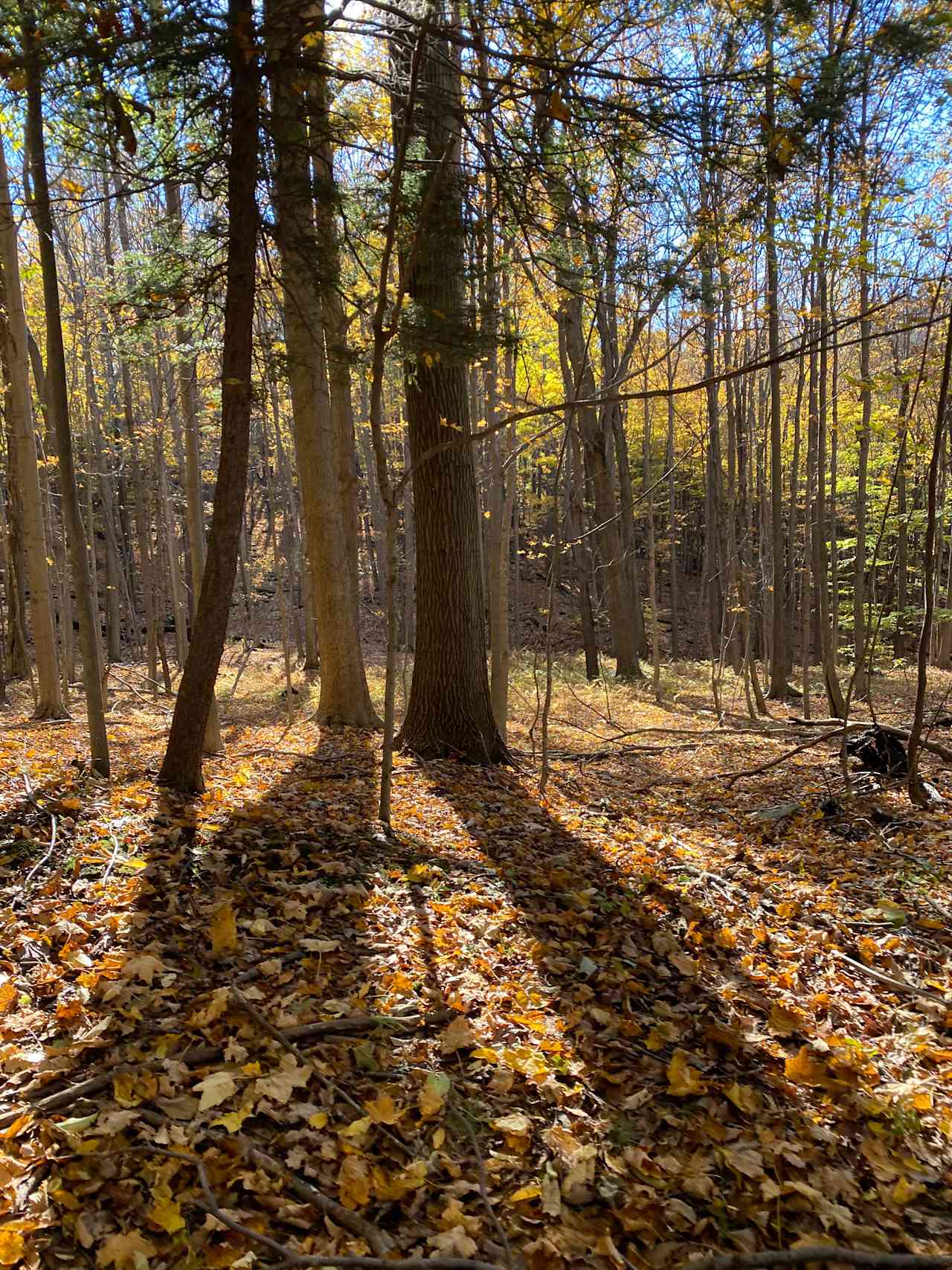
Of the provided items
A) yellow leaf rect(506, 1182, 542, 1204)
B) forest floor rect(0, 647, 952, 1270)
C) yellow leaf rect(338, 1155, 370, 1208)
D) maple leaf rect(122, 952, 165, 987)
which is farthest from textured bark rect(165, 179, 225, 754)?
yellow leaf rect(506, 1182, 542, 1204)

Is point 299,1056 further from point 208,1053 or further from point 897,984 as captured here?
point 897,984

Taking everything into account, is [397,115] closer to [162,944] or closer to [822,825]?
[162,944]

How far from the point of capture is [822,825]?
5523 mm

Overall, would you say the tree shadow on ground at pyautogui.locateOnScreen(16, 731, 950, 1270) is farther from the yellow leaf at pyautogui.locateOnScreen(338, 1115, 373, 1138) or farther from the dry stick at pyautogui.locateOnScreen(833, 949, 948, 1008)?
the dry stick at pyautogui.locateOnScreen(833, 949, 948, 1008)

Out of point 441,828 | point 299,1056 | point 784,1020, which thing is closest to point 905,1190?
point 784,1020

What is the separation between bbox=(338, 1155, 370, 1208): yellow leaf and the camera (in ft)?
6.75

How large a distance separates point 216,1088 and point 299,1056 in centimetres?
30

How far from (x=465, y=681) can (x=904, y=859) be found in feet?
12.3

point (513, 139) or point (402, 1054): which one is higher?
point (513, 139)

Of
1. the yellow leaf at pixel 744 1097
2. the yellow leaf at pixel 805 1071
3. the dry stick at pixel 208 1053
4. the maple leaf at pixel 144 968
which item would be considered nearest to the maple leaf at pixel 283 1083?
the dry stick at pixel 208 1053

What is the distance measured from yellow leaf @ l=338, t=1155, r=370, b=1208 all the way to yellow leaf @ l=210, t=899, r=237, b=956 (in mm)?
1177

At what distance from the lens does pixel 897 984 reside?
333cm

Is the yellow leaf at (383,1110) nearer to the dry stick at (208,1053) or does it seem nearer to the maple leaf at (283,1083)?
the maple leaf at (283,1083)

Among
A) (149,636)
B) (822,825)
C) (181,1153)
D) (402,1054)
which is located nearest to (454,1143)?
(402,1054)
